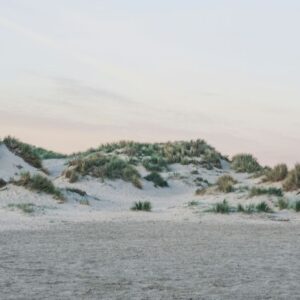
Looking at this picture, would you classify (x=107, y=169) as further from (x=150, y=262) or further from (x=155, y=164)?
(x=150, y=262)

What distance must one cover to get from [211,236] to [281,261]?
11.0 ft

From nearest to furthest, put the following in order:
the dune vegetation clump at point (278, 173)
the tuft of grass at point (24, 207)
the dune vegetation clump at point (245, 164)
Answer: the tuft of grass at point (24, 207), the dune vegetation clump at point (278, 173), the dune vegetation clump at point (245, 164)

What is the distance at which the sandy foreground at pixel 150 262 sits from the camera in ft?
21.0

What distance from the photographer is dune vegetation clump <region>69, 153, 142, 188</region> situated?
29328mm

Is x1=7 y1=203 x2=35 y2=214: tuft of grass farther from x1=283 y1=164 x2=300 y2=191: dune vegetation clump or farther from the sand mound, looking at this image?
x1=283 y1=164 x2=300 y2=191: dune vegetation clump

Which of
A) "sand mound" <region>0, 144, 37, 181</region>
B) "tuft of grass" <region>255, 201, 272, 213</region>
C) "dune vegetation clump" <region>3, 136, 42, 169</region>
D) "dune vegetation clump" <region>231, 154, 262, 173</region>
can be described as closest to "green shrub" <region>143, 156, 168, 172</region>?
"dune vegetation clump" <region>231, 154, 262, 173</region>

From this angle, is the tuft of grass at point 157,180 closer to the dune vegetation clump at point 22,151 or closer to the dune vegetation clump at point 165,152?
the dune vegetation clump at point 165,152

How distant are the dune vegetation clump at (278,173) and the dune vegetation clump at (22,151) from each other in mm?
11387

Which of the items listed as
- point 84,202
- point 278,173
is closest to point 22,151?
point 84,202

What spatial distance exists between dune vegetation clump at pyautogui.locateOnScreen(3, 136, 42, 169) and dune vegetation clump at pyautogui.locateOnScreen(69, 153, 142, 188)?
6.78 feet

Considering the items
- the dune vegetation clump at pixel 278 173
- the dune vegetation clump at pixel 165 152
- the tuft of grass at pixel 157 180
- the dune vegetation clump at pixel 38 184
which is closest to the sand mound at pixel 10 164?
the dune vegetation clump at pixel 38 184

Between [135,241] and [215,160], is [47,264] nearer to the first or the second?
[135,241]

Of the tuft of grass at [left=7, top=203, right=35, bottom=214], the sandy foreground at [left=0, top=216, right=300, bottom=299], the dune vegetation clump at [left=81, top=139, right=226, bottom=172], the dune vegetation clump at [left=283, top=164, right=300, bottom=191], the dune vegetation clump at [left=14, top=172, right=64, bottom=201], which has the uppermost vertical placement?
the dune vegetation clump at [left=81, top=139, right=226, bottom=172]

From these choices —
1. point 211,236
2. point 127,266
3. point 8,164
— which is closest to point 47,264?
point 127,266
